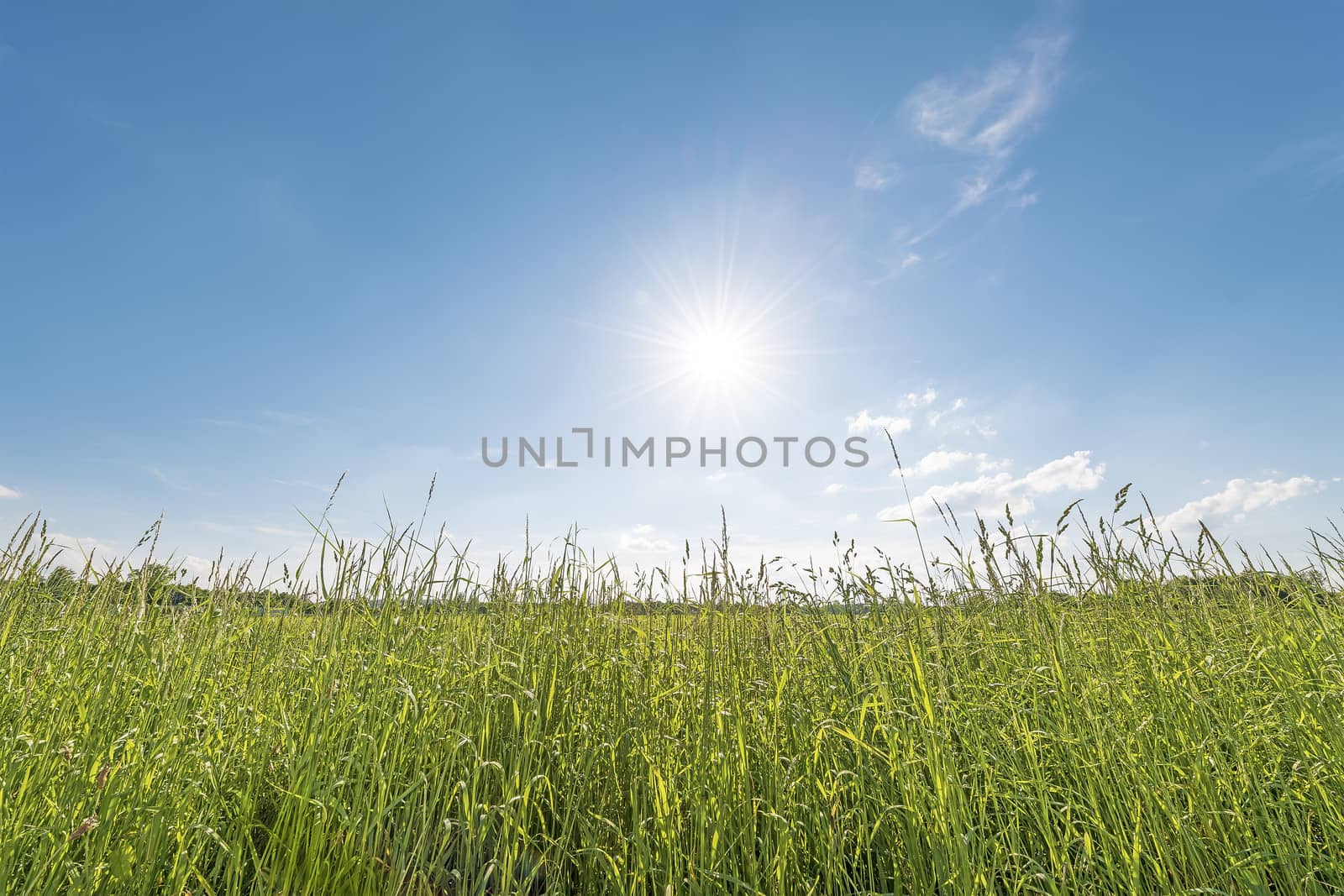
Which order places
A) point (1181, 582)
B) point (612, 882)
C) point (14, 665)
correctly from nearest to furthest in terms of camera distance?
point (612, 882) → point (14, 665) → point (1181, 582)

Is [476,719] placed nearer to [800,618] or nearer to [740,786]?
[740,786]

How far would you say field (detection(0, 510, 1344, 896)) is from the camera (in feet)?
6.35

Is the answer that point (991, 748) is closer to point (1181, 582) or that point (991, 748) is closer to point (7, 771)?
→ point (1181, 582)

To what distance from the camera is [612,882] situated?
2.05 m

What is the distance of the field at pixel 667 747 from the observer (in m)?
1.94

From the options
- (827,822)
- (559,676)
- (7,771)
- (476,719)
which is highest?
(559,676)

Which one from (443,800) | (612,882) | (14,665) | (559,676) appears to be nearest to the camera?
(612,882)

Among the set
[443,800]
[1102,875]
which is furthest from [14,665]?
[1102,875]

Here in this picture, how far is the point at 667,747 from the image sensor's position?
8.30ft

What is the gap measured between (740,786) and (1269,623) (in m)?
2.80

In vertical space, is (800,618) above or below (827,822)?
above

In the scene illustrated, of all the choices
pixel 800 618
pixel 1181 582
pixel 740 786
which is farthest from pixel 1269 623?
pixel 740 786

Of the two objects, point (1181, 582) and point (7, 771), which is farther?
point (1181, 582)

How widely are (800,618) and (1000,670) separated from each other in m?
1.12
